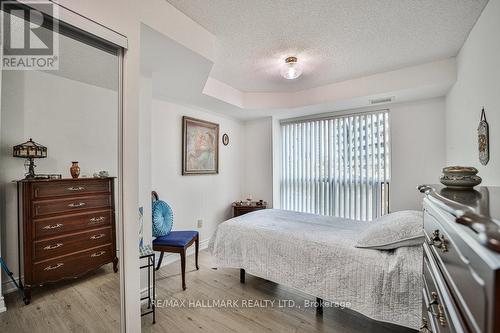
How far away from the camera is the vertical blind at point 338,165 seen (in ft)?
11.3

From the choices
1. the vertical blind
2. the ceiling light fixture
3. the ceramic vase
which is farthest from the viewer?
the vertical blind

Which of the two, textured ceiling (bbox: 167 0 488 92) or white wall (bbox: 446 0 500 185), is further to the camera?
textured ceiling (bbox: 167 0 488 92)

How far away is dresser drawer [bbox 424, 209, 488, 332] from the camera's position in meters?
0.45

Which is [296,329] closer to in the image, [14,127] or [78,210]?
[78,210]

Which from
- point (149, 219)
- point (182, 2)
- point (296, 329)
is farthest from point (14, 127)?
point (296, 329)

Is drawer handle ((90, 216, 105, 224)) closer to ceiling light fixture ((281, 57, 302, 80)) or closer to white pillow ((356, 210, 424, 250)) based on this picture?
white pillow ((356, 210, 424, 250))

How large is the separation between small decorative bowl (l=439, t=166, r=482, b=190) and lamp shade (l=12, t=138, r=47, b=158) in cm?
210

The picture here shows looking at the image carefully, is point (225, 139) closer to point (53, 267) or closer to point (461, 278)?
point (53, 267)

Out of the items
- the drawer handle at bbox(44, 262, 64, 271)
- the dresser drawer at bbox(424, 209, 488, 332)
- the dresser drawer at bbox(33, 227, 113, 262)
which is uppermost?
the dresser drawer at bbox(424, 209, 488, 332)

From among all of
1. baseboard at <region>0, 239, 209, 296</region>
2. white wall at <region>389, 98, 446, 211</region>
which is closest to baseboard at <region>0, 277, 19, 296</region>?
baseboard at <region>0, 239, 209, 296</region>

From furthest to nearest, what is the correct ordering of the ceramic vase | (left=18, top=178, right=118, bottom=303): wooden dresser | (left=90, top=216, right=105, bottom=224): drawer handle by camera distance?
(left=90, top=216, right=105, bottom=224): drawer handle, the ceramic vase, (left=18, top=178, right=118, bottom=303): wooden dresser

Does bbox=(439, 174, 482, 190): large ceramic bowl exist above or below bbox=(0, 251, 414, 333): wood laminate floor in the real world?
above

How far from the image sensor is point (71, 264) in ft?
4.43

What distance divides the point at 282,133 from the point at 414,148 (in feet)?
7.18
